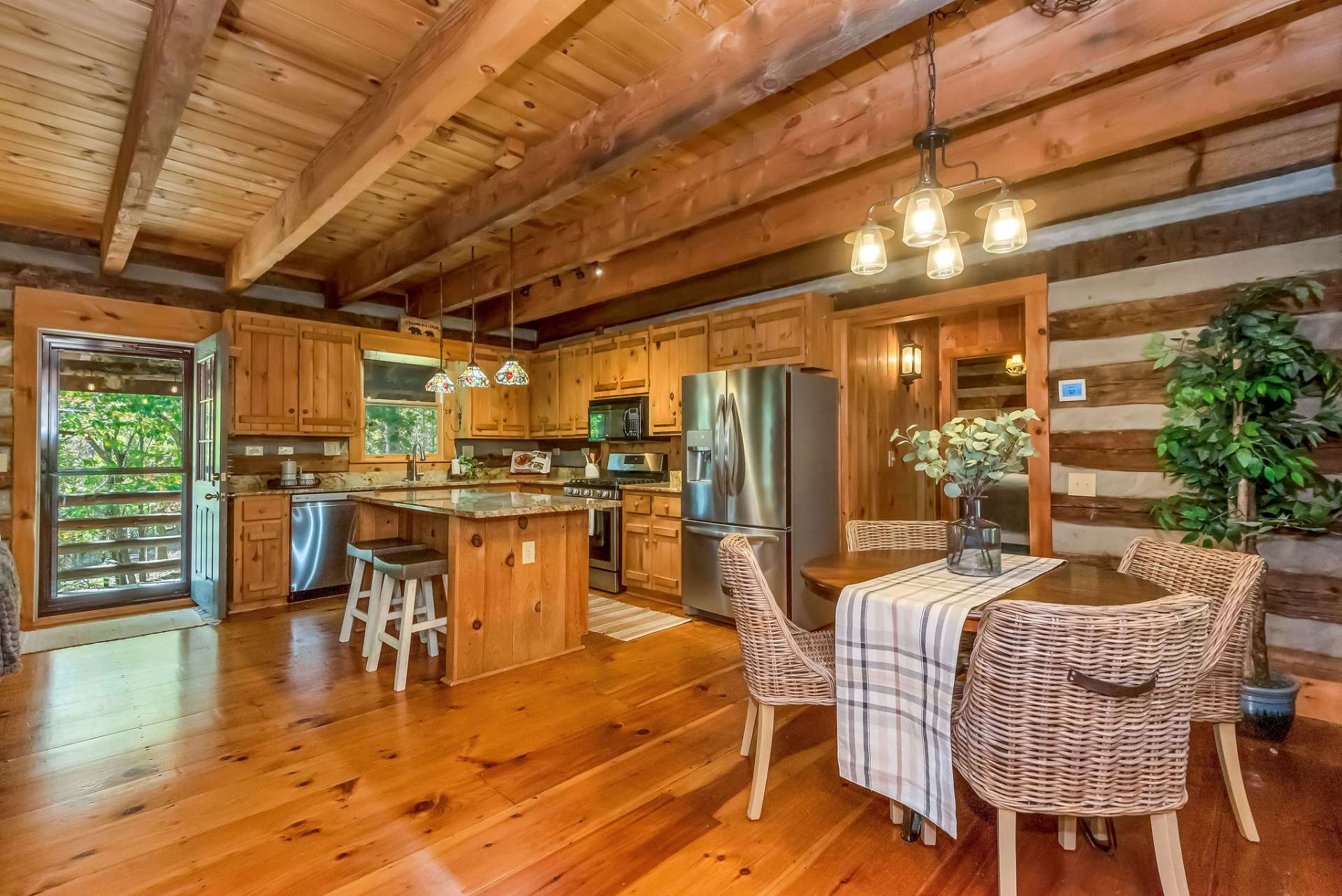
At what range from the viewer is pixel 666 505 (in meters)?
4.71

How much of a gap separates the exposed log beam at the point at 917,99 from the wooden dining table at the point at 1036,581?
1.56 metres

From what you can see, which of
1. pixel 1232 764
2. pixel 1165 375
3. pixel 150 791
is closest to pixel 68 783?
pixel 150 791

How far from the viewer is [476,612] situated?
3.19 metres

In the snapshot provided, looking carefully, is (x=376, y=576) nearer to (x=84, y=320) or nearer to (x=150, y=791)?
(x=150, y=791)

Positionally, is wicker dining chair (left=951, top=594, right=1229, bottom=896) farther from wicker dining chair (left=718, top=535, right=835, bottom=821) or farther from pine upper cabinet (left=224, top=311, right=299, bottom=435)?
pine upper cabinet (left=224, top=311, right=299, bottom=435)

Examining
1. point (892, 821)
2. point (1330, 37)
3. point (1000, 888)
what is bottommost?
point (892, 821)

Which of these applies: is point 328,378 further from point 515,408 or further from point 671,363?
point 671,363

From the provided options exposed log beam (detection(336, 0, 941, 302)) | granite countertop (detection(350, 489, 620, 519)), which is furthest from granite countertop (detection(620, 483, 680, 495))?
exposed log beam (detection(336, 0, 941, 302))

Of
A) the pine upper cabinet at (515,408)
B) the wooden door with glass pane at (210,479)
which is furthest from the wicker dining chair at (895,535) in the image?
the pine upper cabinet at (515,408)

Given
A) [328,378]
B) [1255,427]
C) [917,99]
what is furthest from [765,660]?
[328,378]

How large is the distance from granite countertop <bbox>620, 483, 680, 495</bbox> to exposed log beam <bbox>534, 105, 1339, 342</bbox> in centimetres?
175

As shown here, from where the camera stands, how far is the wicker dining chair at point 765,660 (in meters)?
1.92

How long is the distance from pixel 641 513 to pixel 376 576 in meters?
2.07

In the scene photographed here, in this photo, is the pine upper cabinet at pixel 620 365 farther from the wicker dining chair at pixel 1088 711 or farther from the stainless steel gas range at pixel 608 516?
the wicker dining chair at pixel 1088 711
